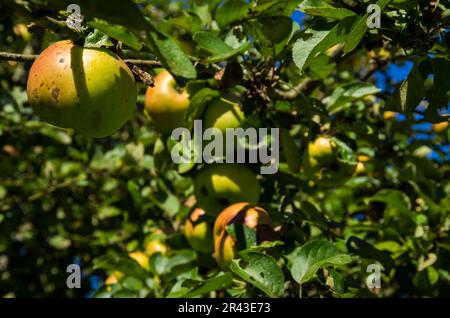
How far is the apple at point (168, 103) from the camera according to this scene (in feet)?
5.59

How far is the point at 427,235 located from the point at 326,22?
39.4 inches

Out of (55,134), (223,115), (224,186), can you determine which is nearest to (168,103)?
(223,115)

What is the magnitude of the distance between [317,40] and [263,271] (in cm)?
55

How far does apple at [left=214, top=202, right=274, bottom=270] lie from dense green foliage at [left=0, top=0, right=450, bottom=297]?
0.05 meters

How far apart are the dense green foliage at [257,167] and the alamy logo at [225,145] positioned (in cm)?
5

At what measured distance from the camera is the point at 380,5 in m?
1.10

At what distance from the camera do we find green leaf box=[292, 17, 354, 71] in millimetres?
1172

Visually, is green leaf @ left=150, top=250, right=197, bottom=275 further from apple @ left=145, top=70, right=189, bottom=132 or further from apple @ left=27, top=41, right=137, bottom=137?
apple @ left=27, top=41, right=137, bottom=137

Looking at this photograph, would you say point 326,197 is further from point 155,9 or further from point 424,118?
point 155,9

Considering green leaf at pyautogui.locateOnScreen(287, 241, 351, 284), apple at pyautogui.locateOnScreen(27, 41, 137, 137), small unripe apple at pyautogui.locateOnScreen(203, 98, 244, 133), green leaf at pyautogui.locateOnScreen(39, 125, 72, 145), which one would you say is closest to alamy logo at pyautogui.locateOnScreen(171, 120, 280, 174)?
small unripe apple at pyautogui.locateOnScreen(203, 98, 244, 133)

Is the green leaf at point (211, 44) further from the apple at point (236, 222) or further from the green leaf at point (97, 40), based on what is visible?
the apple at point (236, 222)

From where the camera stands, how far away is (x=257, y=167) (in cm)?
174

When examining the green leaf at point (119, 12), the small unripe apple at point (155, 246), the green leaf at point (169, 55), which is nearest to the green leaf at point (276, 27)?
the green leaf at point (169, 55)
